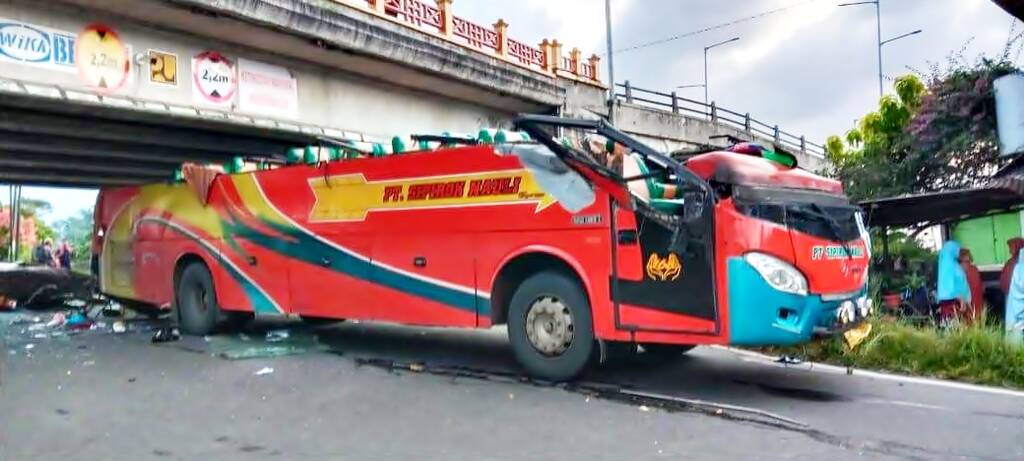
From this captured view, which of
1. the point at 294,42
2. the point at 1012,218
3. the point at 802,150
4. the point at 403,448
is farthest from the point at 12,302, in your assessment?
→ the point at 802,150

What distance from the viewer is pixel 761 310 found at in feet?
19.9

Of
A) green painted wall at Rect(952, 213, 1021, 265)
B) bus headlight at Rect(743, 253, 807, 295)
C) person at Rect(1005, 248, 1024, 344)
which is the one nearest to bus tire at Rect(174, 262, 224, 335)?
bus headlight at Rect(743, 253, 807, 295)

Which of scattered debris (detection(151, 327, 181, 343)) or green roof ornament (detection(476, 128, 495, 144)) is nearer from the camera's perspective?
green roof ornament (detection(476, 128, 495, 144))

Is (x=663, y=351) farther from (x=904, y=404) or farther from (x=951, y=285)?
(x=951, y=285)

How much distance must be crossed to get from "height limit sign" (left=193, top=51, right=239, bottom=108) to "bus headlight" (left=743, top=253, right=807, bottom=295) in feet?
27.5

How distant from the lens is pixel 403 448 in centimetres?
517

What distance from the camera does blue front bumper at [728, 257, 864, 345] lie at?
6.04 m

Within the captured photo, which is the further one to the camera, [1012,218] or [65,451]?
[1012,218]

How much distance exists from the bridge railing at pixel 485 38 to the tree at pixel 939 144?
668cm

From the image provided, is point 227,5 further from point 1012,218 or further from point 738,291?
point 1012,218

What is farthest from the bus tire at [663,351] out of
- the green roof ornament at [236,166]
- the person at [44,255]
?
the person at [44,255]

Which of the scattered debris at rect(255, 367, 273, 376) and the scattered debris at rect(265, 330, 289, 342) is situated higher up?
the scattered debris at rect(265, 330, 289, 342)

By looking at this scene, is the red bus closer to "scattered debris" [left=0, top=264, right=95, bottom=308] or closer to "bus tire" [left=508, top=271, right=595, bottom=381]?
"bus tire" [left=508, top=271, right=595, bottom=381]

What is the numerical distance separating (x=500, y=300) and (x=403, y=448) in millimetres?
2644
